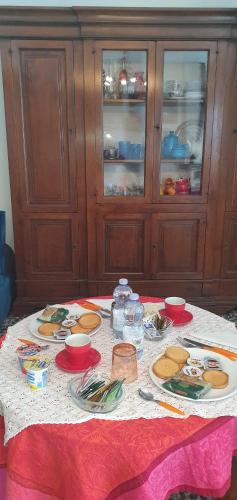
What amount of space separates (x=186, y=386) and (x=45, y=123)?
6.61ft

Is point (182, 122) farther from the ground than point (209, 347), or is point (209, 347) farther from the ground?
point (182, 122)

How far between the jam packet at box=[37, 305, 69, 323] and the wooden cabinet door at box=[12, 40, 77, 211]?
1249mm

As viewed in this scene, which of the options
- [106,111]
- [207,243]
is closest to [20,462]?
[207,243]

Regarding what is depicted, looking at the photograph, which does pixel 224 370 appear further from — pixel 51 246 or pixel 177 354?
pixel 51 246

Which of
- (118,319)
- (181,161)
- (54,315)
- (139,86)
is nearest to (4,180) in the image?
(139,86)

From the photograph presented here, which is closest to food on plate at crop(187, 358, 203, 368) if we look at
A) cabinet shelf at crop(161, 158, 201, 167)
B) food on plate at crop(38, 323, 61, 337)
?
food on plate at crop(38, 323, 61, 337)

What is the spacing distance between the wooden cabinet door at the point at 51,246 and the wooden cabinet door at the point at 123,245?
7.3 inches

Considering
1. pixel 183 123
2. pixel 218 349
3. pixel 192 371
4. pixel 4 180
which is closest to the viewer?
pixel 192 371

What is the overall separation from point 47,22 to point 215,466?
2.46m

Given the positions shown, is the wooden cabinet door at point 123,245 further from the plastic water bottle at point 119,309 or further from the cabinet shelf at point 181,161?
the plastic water bottle at point 119,309

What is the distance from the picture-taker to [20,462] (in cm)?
85

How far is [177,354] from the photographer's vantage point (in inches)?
43.2

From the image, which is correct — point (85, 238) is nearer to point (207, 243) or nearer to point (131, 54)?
point (207, 243)

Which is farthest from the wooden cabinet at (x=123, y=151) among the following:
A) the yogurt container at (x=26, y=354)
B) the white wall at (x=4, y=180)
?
the yogurt container at (x=26, y=354)
